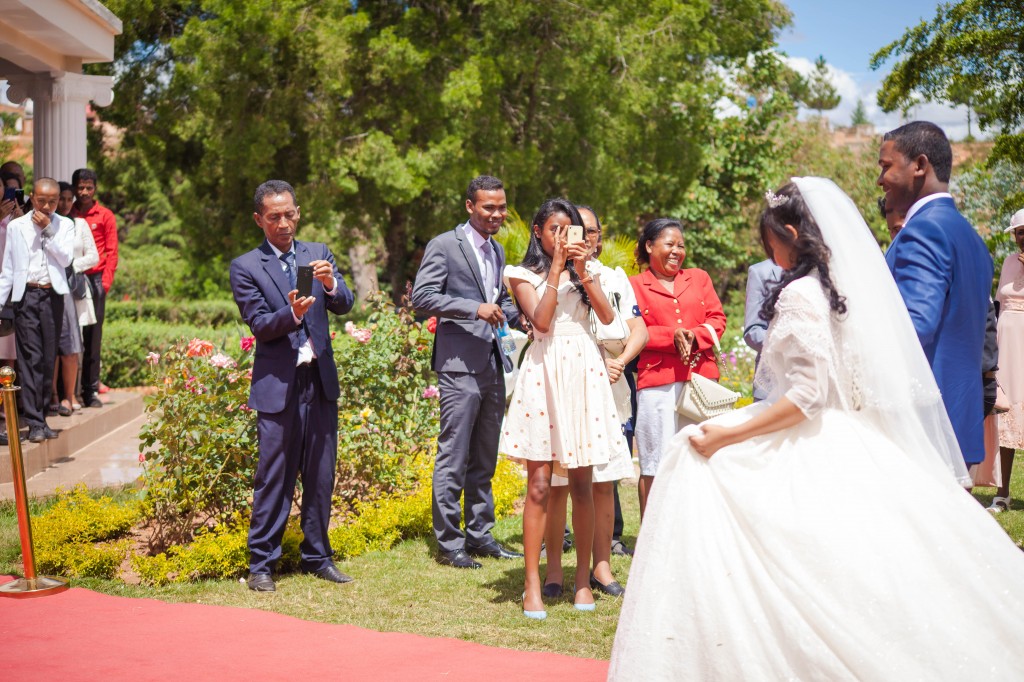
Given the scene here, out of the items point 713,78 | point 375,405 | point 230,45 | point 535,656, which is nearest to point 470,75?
point 230,45

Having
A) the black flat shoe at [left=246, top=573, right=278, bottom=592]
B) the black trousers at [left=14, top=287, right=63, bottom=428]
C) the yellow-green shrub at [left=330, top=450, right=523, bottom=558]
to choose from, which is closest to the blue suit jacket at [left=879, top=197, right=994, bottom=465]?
the black flat shoe at [left=246, top=573, right=278, bottom=592]

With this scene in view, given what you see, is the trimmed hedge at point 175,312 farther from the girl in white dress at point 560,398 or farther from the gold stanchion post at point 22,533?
the girl in white dress at point 560,398

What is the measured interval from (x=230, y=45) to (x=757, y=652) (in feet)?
50.8

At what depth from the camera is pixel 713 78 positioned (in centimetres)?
2161

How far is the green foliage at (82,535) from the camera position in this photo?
6164mm

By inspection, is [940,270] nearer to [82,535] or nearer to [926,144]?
[926,144]

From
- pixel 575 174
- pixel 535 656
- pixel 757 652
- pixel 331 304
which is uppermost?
pixel 575 174

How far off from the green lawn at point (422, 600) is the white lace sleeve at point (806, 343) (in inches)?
68.2

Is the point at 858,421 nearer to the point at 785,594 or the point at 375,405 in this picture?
the point at 785,594

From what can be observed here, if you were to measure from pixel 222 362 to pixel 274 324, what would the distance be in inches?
55.7

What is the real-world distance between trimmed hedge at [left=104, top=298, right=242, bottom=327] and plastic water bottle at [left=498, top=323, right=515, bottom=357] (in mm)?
14653

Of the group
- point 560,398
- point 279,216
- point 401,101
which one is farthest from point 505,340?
point 401,101

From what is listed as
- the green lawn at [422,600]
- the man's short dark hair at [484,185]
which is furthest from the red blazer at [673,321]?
the green lawn at [422,600]

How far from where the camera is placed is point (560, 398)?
549 cm
